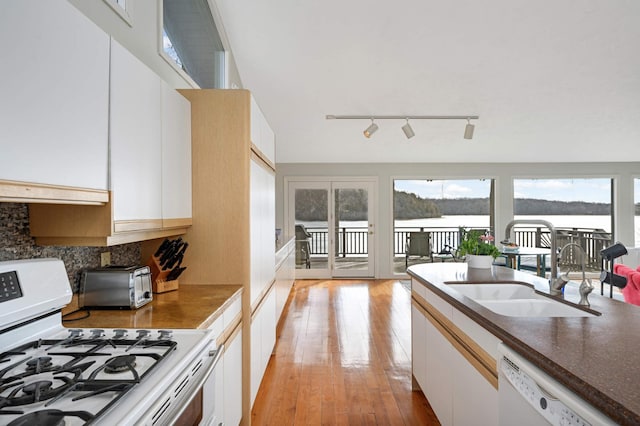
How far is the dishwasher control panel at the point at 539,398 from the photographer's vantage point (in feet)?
2.86

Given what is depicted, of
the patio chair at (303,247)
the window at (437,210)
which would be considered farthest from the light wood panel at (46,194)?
the window at (437,210)

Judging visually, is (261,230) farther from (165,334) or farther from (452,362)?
(452,362)

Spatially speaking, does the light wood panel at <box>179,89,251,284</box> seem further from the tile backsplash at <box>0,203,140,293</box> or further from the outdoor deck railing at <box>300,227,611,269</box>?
the outdoor deck railing at <box>300,227,611,269</box>

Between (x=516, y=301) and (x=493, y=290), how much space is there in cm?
25

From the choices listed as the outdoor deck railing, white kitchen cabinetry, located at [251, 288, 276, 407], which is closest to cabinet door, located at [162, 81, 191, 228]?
white kitchen cabinetry, located at [251, 288, 276, 407]

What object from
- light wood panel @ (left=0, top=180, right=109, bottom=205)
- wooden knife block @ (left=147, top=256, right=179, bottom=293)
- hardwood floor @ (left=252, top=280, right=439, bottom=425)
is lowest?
hardwood floor @ (left=252, top=280, right=439, bottom=425)

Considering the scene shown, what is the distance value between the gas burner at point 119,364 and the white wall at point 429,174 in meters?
5.46

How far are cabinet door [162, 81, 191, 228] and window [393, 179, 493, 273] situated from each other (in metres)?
5.23

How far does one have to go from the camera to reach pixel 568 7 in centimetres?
302

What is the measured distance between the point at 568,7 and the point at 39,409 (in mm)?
4220

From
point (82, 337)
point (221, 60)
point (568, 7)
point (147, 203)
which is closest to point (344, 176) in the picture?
point (221, 60)

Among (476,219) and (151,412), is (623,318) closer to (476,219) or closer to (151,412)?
(151,412)

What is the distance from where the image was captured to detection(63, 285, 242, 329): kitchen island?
1417 millimetres

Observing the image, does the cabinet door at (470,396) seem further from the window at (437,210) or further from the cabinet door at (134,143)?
the window at (437,210)
